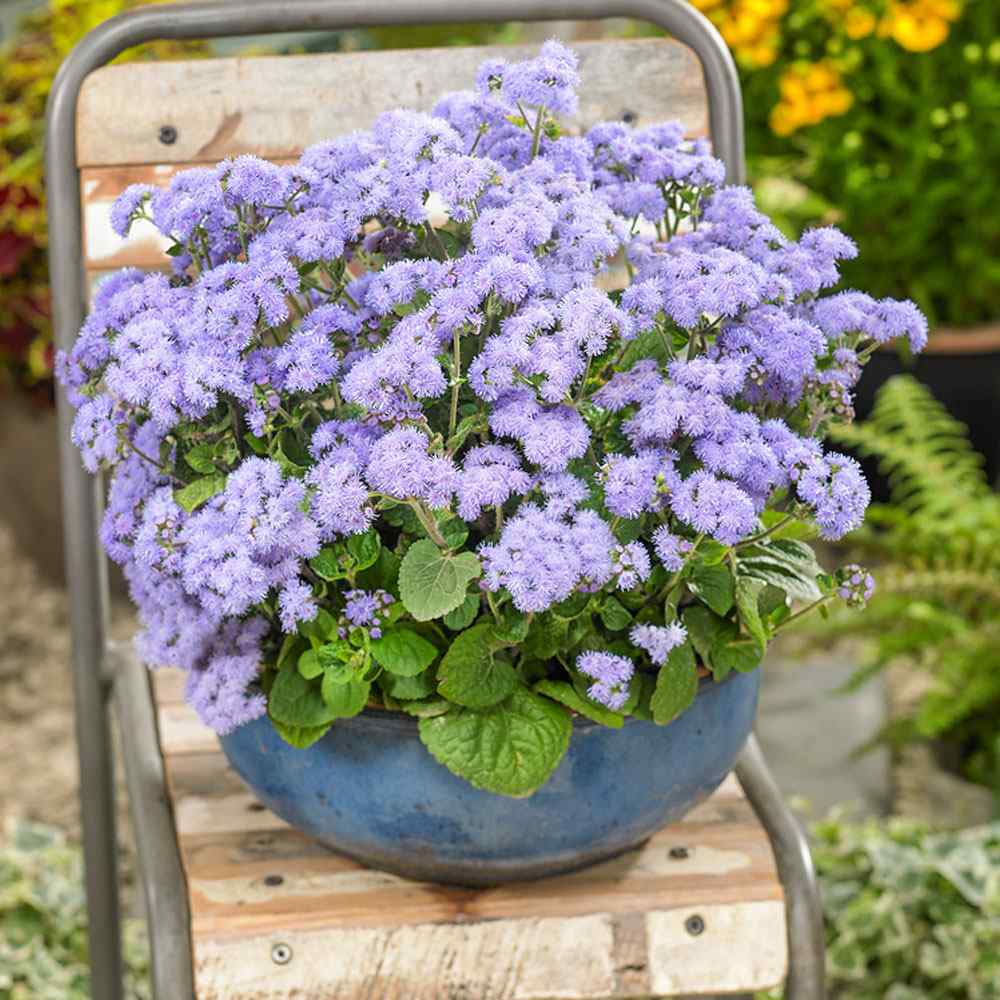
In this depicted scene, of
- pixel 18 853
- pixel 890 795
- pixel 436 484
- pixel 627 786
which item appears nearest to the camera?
pixel 436 484

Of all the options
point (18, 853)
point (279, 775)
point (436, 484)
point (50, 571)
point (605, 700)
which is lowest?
point (50, 571)

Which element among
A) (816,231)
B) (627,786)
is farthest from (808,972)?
(816,231)

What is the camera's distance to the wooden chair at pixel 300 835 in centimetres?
101

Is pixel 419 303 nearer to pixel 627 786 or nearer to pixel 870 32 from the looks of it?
pixel 627 786

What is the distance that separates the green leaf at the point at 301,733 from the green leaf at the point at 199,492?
0.46 ft

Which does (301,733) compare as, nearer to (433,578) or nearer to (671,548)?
(433,578)

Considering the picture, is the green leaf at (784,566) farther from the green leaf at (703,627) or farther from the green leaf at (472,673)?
the green leaf at (472,673)

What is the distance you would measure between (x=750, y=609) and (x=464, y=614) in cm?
17

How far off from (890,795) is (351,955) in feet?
5.14

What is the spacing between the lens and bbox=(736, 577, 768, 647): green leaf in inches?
36.6

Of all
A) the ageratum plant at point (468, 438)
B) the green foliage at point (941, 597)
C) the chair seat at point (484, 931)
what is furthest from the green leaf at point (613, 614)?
the green foliage at point (941, 597)

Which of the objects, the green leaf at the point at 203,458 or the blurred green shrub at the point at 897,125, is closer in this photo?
the green leaf at the point at 203,458

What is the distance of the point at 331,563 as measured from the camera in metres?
0.90

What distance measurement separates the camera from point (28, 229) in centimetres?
279
